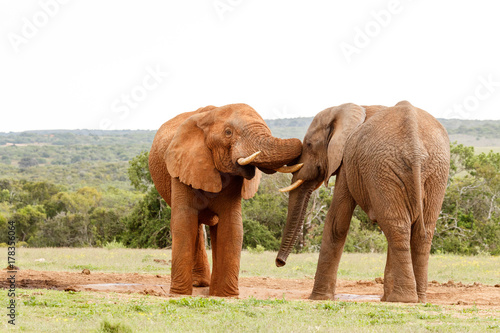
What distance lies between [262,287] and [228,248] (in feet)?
8.02

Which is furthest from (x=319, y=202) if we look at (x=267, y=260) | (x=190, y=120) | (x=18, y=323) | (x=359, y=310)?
(x=18, y=323)

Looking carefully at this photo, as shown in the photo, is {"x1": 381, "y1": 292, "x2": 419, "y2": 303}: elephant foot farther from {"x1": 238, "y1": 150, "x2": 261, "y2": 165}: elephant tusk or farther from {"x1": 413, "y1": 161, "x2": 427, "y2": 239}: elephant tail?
{"x1": 238, "y1": 150, "x2": 261, "y2": 165}: elephant tusk

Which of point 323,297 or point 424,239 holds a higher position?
point 424,239

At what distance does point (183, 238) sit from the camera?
426 inches

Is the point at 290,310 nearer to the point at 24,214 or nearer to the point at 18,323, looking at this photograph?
the point at 18,323

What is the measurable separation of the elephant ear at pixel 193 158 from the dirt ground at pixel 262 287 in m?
1.82

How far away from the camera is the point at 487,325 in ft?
24.0

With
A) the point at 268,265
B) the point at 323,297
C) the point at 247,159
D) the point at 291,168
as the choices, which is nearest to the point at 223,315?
the point at 247,159

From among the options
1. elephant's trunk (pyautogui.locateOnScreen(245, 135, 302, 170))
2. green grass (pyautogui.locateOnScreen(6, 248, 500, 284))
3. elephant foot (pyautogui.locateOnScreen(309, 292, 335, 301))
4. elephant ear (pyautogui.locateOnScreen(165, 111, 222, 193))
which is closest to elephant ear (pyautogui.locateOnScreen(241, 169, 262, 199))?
elephant ear (pyautogui.locateOnScreen(165, 111, 222, 193))

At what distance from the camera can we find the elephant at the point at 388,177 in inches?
365

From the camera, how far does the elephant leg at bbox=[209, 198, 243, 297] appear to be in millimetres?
10898

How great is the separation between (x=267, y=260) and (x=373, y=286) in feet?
19.3

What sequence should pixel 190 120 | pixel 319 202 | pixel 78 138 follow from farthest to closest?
1. pixel 78 138
2. pixel 319 202
3. pixel 190 120

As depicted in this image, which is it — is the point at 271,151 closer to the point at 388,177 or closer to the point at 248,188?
the point at 248,188
